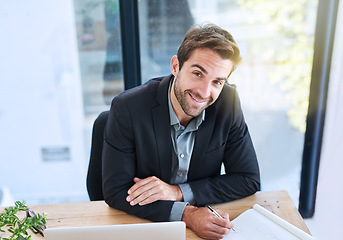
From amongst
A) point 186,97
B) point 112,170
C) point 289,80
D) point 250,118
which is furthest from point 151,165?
point 289,80

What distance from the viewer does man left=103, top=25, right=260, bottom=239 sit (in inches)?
47.4

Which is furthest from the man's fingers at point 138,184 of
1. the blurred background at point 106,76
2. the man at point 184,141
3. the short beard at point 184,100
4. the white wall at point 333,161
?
the white wall at point 333,161

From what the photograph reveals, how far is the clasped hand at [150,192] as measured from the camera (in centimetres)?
118

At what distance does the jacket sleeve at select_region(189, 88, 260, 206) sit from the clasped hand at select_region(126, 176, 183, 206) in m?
0.09

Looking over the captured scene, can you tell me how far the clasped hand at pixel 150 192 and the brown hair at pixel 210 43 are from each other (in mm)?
518

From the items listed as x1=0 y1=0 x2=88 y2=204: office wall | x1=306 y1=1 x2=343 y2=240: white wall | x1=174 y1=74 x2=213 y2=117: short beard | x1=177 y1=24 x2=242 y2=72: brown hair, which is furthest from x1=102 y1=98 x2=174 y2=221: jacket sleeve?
x1=306 y1=1 x2=343 y2=240: white wall

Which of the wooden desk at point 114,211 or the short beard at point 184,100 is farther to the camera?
the short beard at point 184,100

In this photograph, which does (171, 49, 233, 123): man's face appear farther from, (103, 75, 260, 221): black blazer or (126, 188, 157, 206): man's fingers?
(126, 188, 157, 206): man's fingers

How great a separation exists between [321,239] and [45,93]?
7.23ft

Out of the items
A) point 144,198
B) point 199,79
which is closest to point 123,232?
point 144,198

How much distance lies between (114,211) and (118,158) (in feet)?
0.71

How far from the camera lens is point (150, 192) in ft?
3.97

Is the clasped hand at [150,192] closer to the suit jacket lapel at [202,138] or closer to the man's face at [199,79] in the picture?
the suit jacket lapel at [202,138]

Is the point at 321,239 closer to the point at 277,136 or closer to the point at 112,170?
the point at 277,136
